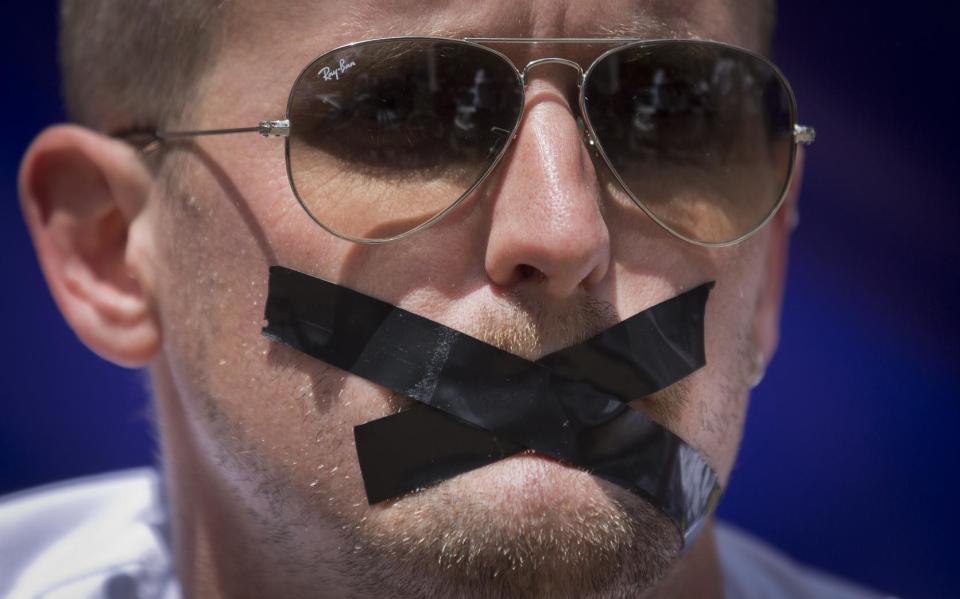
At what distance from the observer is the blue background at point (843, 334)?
9.89 feet

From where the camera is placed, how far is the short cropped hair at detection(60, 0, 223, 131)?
179cm

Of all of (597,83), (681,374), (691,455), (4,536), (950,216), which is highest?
(597,83)

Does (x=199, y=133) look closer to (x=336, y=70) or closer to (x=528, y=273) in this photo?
(x=336, y=70)

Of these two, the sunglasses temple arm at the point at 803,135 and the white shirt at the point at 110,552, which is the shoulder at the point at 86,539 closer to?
the white shirt at the point at 110,552

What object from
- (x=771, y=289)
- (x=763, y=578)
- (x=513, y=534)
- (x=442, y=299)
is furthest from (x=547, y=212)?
(x=763, y=578)

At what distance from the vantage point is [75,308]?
197 cm

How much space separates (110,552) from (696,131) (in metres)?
2.07

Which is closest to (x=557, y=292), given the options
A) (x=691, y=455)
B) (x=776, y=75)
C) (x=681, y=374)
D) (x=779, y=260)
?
(x=681, y=374)

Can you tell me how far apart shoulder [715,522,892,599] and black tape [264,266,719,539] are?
135 centimetres

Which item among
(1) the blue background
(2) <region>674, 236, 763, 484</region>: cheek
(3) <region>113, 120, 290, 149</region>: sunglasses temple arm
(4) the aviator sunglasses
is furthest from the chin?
(1) the blue background

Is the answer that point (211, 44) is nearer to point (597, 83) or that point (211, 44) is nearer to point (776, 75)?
point (597, 83)

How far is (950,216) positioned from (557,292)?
2.12 m

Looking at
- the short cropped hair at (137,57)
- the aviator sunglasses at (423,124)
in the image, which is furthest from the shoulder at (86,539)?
the aviator sunglasses at (423,124)

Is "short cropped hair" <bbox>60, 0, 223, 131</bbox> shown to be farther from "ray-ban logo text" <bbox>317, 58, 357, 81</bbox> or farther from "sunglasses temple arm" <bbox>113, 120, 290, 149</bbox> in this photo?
"ray-ban logo text" <bbox>317, 58, 357, 81</bbox>
